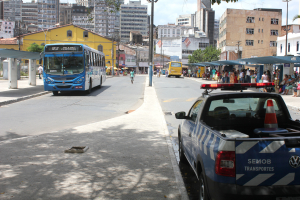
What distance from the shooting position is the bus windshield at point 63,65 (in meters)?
19.6

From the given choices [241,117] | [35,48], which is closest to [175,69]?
[35,48]

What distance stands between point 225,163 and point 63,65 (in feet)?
58.1

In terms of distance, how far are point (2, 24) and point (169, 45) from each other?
81.9 m

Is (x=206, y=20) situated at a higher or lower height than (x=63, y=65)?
higher

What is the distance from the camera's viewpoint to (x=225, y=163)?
3252mm

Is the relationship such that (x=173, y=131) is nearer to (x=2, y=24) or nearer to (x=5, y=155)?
(x=5, y=155)

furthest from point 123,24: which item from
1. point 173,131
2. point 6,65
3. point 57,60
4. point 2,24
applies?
point 173,131

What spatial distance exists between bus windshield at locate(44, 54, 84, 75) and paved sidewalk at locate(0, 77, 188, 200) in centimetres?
1143

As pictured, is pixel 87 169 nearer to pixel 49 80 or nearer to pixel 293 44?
pixel 49 80

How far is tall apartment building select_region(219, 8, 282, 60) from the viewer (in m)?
82.3

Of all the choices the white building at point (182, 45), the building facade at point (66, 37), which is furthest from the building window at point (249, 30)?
the white building at point (182, 45)

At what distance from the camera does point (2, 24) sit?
15088cm

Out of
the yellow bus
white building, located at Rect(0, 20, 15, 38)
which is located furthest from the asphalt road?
white building, located at Rect(0, 20, 15, 38)

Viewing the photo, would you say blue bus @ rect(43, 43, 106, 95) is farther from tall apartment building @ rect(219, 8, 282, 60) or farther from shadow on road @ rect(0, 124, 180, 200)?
tall apartment building @ rect(219, 8, 282, 60)
